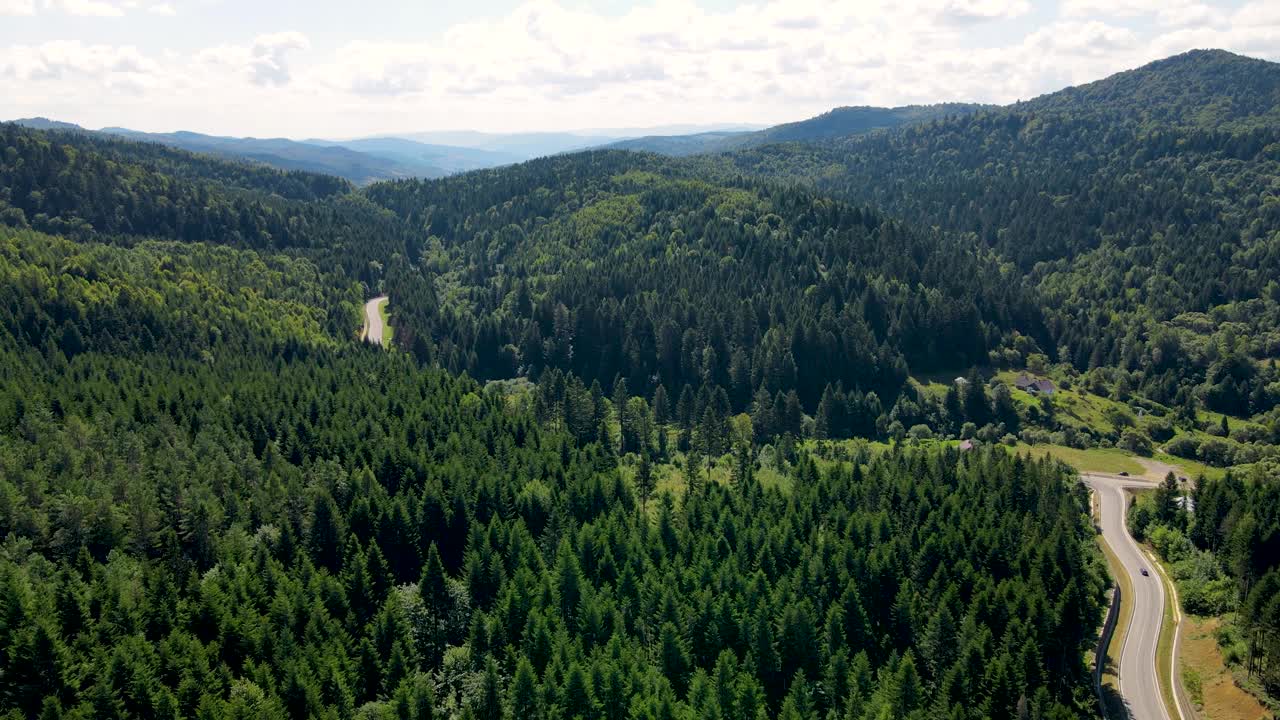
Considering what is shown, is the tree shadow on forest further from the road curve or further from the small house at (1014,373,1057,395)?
the small house at (1014,373,1057,395)

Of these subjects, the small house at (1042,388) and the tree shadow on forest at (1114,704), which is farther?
the small house at (1042,388)

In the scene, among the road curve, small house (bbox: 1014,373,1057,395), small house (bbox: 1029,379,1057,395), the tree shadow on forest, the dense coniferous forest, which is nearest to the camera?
the dense coniferous forest

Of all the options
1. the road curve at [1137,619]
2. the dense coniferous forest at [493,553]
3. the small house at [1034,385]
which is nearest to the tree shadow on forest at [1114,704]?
the road curve at [1137,619]

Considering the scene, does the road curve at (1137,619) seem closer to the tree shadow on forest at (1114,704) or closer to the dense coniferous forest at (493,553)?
the tree shadow on forest at (1114,704)

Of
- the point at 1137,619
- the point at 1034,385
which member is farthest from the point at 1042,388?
the point at 1137,619

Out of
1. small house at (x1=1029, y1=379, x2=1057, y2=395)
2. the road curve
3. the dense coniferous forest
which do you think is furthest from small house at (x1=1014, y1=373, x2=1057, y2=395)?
the road curve

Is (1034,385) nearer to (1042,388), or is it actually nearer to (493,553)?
(1042,388)

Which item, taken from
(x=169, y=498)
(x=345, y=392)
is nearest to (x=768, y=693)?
(x=169, y=498)

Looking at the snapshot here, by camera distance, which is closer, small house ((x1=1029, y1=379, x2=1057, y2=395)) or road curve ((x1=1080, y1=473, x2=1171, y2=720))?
road curve ((x1=1080, y1=473, x2=1171, y2=720))
